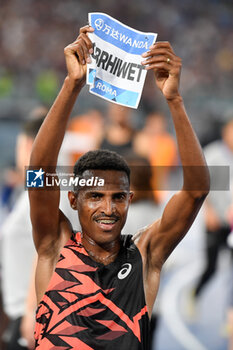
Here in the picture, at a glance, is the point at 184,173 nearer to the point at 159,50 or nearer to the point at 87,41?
the point at 159,50

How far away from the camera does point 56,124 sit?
2.02 metres

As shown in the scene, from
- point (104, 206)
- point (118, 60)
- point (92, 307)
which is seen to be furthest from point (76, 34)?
point (92, 307)

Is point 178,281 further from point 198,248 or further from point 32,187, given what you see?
point 32,187

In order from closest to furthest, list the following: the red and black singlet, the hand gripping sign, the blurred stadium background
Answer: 1. the red and black singlet
2. the hand gripping sign
3. the blurred stadium background

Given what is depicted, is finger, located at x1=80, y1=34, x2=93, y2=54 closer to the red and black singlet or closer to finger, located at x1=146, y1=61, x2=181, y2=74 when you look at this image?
finger, located at x1=146, y1=61, x2=181, y2=74

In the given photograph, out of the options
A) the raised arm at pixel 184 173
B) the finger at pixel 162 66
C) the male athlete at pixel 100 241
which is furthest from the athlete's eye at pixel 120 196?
the finger at pixel 162 66

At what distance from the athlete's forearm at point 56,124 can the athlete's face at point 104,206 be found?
0.17m

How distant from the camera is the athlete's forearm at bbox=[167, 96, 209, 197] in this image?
6.63ft

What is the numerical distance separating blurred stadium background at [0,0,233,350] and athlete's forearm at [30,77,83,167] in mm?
9616

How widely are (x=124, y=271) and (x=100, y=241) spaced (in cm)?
13

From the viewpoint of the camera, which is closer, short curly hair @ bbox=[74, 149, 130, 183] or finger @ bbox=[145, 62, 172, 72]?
finger @ bbox=[145, 62, 172, 72]

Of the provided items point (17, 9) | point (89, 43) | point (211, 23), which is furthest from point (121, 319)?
point (211, 23)

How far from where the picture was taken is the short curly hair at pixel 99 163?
213cm
